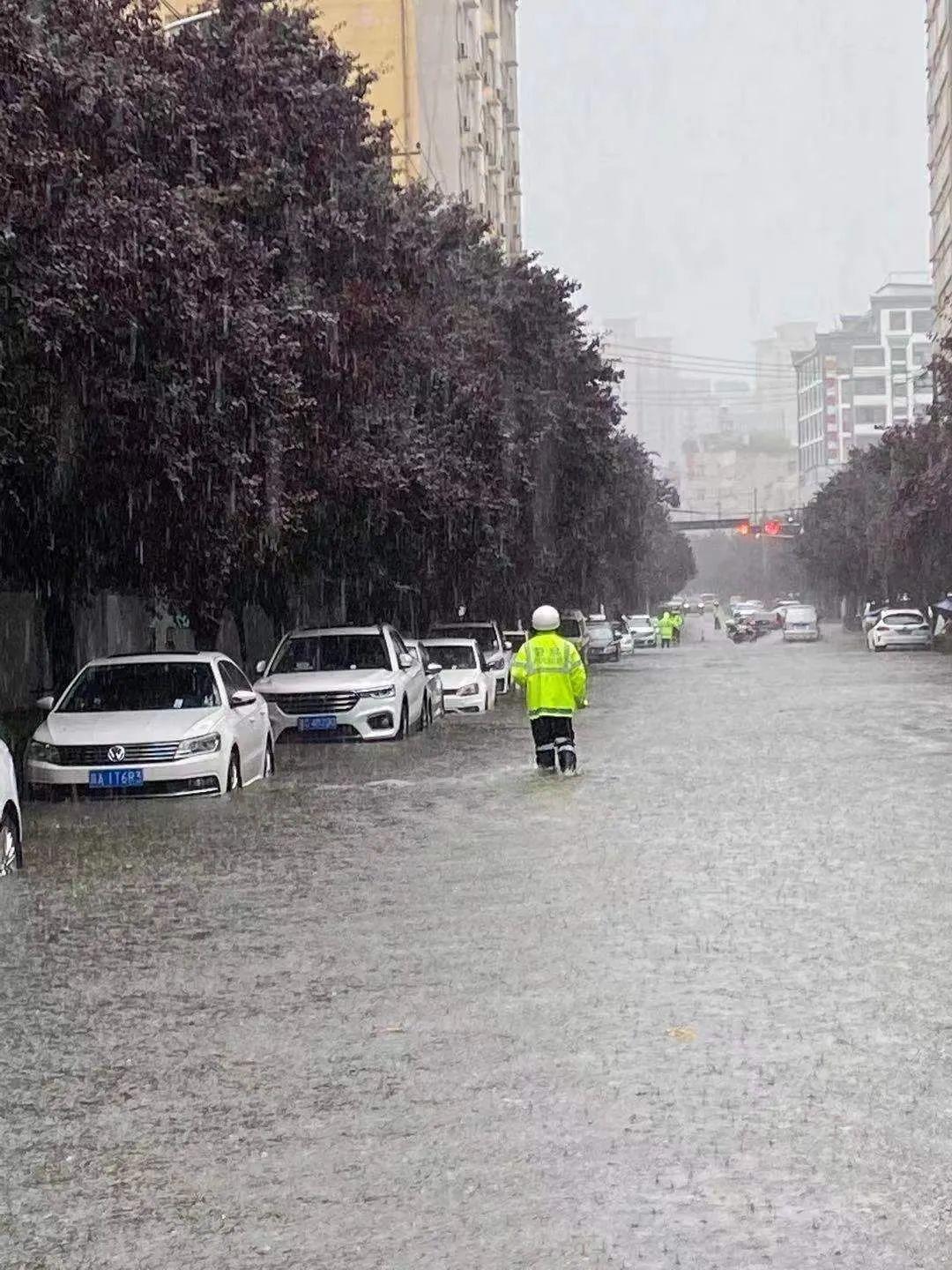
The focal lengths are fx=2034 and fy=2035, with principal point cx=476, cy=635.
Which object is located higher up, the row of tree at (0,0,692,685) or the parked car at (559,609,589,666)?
the row of tree at (0,0,692,685)

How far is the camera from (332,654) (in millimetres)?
25031

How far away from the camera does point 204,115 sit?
65.3ft

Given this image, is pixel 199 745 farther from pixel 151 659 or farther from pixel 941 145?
pixel 941 145

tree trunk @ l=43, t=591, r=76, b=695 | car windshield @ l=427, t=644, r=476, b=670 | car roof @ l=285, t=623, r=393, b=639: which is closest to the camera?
car roof @ l=285, t=623, r=393, b=639

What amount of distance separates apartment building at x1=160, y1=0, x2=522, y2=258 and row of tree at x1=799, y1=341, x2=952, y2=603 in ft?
43.2

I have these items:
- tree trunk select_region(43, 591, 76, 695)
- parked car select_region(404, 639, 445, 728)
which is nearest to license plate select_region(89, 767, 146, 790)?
tree trunk select_region(43, 591, 76, 695)

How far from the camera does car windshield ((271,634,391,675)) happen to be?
24.8m

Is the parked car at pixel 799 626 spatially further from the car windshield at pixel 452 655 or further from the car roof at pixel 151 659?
the car roof at pixel 151 659

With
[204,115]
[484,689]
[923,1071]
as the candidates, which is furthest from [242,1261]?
[484,689]

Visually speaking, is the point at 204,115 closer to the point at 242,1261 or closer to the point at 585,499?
the point at 242,1261

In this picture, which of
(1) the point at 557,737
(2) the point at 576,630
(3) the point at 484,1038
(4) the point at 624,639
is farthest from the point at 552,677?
(4) the point at 624,639

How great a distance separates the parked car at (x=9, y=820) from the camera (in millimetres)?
12047

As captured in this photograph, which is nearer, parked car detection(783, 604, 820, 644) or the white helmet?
the white helmet

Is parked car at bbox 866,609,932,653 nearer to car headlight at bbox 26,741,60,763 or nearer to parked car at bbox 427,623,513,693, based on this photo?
parked car at bbox 427,623,513,693
